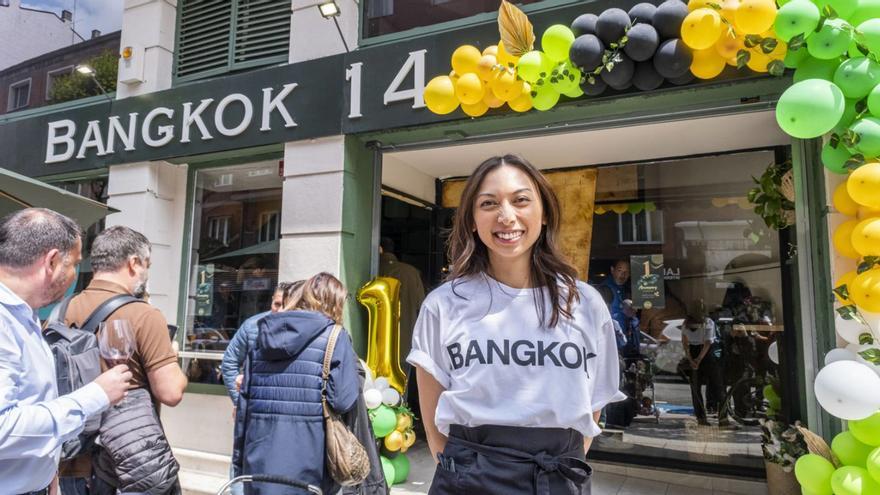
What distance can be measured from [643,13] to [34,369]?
3.69 m

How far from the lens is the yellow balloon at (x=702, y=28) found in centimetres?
315

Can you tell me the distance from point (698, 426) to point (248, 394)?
4311 mm

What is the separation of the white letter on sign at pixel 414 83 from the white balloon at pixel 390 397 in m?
2.41

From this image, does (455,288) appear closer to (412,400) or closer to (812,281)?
(812,281)

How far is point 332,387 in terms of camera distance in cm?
272

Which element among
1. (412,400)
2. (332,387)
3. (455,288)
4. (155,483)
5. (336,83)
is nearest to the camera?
(455,288)

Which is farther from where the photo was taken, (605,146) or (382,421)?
(605,146)

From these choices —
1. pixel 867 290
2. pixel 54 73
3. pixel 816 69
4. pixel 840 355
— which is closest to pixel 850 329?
pixel 840 355

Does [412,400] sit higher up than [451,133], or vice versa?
[451,133]

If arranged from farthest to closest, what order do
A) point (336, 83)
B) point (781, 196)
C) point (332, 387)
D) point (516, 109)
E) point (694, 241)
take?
point (694, 241)
point (336, 83)
point (781, 196)
point (516, 109)
point (332, 387)

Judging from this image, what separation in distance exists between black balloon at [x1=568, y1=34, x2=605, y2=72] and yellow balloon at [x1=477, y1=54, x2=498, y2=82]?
1.81ft

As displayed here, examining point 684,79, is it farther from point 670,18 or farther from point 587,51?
point 587,51

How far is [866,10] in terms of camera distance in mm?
2949

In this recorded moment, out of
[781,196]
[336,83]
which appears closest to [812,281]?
[781,196]
